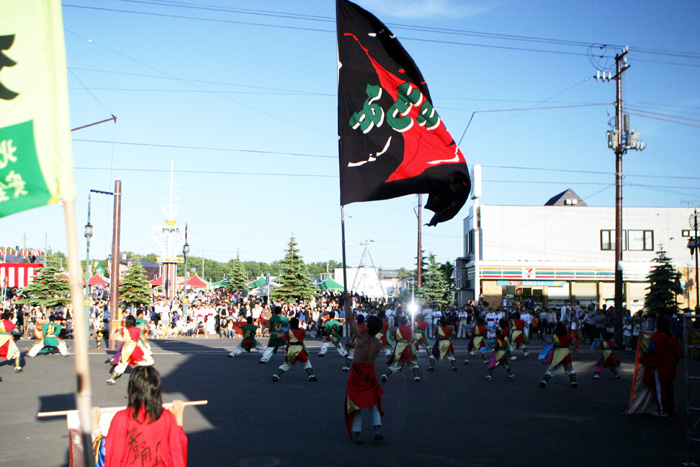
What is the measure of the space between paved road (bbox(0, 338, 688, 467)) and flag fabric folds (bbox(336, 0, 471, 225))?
3.40 m

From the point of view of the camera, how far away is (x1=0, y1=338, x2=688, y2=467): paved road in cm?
806

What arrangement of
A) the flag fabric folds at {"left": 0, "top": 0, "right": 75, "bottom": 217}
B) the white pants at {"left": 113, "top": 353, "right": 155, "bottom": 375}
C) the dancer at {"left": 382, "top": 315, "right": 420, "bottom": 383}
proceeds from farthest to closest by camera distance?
the dancer at {"left": 382, "top": 315, "right": 420, "bottom": 383}
the white pants at {"left": 113, "top": 353, "right": 155, "bottom": 375}
the flag fabric folds at {"left": 0, "top": 0, "right": 75, "bottom": 217}

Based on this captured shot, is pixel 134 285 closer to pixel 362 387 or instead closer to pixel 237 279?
pixel 237 279

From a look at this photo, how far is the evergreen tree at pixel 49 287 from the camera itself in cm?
3784

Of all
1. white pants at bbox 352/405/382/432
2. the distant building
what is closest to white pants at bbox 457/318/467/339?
the distant building

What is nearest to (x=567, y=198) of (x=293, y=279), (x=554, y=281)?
(x=554, y=281)

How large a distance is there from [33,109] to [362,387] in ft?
20.2

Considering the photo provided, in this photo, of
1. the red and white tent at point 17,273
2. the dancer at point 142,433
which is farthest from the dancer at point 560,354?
the red and white tent at point 17,273

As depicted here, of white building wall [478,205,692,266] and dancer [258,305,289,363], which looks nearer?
dancer [258,305,289,363]

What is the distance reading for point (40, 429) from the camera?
372 inches

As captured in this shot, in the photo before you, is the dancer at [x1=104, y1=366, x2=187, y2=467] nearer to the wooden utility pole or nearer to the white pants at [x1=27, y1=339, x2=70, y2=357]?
the white pants at [x1=27, y1=339, x2=70, y2=357]

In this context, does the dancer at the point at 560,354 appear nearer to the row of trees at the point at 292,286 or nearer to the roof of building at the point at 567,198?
the row of trees at the point at 292,286

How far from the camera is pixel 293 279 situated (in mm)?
49094

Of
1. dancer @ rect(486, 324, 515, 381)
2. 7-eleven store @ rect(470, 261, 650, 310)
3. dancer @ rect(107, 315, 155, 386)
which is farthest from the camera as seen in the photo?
7-eleven store @ rect(470, 261, 650, 310)
